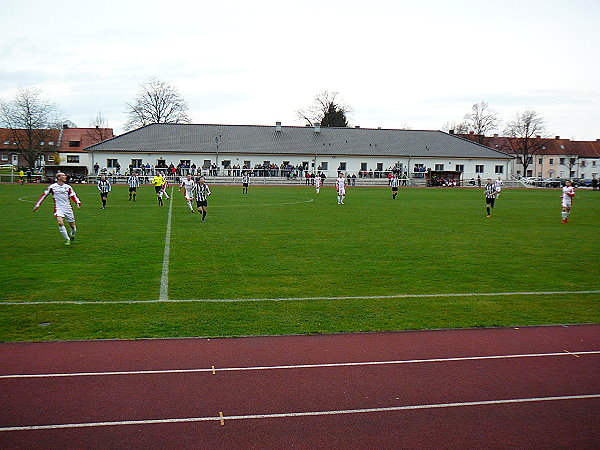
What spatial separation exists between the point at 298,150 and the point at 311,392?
68.9 meters

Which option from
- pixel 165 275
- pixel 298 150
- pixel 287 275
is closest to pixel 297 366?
pixel 287 275

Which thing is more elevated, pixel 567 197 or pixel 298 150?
pixel 298 150

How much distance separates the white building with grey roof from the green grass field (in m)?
48.9

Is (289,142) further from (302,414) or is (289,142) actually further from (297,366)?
(302,414)

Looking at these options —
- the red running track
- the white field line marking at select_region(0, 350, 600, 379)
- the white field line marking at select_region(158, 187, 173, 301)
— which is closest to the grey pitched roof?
the white field line marking at select_region(158, 187, 173, 301)

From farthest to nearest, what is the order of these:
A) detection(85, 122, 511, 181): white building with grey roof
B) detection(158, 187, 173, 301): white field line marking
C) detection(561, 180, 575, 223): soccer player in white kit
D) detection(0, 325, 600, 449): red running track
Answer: detection(85, 122, 511, 181): white building with grey roof, detection(561, 180, 575, 223): soccer player in white kit, detection(158, 187, 173, 301): white field line marking, detection(0, 325, 600, 449): red running track

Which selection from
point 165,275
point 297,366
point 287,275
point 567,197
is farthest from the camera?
point 567,197

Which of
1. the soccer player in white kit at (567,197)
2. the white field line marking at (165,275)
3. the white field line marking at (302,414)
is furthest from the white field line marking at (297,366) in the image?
the soccer player in white kit at (567,197)

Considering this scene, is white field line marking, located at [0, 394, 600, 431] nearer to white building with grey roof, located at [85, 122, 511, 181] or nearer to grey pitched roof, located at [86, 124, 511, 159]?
white building with grey roof, located at [85, 122, 511, 181]

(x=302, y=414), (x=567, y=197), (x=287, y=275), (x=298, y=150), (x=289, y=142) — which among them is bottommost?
(x=302, y=414)

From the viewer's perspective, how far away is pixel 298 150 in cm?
7394

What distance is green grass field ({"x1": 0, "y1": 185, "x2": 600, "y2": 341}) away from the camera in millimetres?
8719

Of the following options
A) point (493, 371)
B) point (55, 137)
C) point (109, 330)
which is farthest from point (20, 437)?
point (55, 137)

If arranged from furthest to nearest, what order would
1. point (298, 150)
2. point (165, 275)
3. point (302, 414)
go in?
point (298, 150)
point (165, 275)
point (302, 414)
